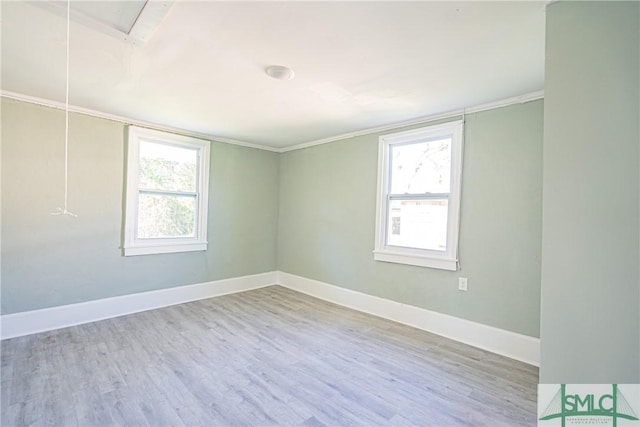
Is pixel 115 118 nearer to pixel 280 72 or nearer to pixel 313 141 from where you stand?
pixel 280 72

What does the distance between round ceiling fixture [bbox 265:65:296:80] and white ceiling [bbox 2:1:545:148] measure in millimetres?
59

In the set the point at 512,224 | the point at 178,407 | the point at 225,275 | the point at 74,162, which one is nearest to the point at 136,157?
the point at 74,162

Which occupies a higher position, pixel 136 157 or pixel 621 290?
pixel 136 157

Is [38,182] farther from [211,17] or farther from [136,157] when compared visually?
[211,17]

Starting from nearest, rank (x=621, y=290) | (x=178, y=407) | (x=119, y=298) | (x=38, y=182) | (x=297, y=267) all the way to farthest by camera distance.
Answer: (x=621, y=290) < (x=178, y=407) < (x=38, y=182) < (x=119, y=298) < (x=297, y=267)

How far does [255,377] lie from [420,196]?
2.47m

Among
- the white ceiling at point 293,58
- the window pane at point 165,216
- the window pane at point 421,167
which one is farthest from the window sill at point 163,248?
the window pane at point 421,167

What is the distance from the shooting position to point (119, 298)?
11.2 ft

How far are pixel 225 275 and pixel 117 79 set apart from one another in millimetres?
2900

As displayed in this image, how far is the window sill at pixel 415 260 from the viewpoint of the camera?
301cm

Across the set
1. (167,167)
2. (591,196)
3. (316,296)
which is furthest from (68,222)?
(591,196)

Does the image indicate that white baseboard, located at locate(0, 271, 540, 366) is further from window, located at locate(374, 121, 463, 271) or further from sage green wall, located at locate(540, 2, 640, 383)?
sage green wall, located at locate(540, 2, 640, 383)

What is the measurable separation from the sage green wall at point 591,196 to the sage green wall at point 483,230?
1.36m

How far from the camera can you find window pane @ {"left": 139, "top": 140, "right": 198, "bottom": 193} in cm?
365
